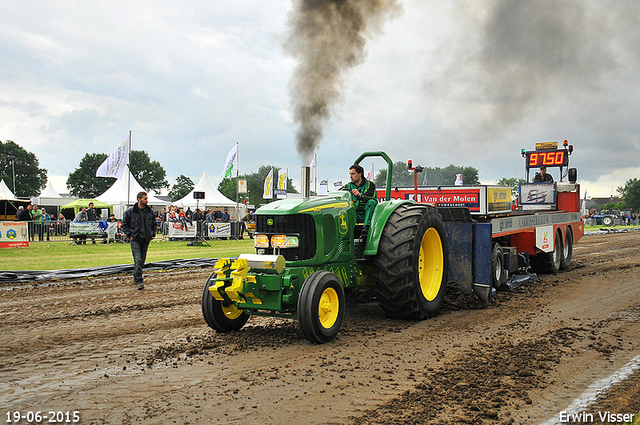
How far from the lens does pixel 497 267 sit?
8.08m

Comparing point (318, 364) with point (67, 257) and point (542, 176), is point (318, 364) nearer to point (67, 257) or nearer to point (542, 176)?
point (542, 176)

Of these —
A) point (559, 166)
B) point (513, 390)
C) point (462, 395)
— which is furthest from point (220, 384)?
point (559, 166)

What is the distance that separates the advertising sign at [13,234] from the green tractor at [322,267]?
49.3 ft

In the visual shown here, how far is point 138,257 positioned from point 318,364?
17.9ft

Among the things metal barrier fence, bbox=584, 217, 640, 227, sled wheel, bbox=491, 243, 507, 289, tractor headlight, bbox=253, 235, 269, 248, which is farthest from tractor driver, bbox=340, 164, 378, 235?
metal barrier fence, bbox=584, 217, 640, 227

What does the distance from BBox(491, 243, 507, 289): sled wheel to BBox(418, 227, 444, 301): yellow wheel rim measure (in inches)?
56.3

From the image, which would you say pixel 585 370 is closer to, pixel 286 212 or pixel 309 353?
pixel 309 353

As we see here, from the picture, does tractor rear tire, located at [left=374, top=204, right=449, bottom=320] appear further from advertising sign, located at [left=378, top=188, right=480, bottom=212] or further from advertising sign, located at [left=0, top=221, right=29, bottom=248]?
advertising sign, located at [left=0, top=221, right=29, bottom=248]

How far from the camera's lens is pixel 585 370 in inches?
167

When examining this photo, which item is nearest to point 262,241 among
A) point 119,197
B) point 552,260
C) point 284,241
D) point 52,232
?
point 284,241

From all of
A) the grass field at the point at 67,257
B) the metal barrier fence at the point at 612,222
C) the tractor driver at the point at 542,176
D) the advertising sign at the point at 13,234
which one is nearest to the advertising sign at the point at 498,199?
the tractor driver at the point at 542,176

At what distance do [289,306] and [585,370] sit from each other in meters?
2.73

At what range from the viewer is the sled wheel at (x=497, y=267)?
7.75m

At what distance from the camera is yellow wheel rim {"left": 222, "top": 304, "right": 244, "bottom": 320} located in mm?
5359
